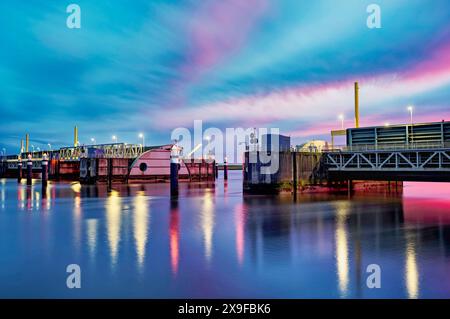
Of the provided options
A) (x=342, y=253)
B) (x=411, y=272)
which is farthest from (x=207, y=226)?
(x=411, y=272)

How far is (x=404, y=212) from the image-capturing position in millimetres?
33594

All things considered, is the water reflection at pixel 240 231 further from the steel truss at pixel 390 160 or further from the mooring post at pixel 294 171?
the steel truss at pixel 390 160

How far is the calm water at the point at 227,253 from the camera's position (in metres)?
12.6

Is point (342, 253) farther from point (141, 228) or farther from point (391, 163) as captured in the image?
point (391, 163)

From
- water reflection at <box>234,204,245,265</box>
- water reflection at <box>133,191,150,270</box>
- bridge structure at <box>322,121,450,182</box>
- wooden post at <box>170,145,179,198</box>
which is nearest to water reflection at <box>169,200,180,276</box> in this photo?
water reflection at <box>133,191,150,270</box>

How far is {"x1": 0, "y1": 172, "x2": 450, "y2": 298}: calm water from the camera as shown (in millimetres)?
12562

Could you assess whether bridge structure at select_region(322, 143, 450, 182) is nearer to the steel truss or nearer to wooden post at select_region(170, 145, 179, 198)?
the steel truss

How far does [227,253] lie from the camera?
17922 mm

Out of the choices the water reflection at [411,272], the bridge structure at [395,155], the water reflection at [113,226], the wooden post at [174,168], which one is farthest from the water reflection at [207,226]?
the bridge structure at [395,155]

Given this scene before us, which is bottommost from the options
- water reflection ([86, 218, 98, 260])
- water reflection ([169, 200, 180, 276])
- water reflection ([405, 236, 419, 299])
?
water reflection ([405, 236, 419, 299])

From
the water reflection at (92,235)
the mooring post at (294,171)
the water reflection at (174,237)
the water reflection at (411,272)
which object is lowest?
the water reflection at (411,272)

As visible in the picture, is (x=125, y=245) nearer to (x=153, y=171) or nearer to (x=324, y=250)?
→ (x=324, y=250)

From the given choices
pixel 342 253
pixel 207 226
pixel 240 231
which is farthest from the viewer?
pixel 207 226
